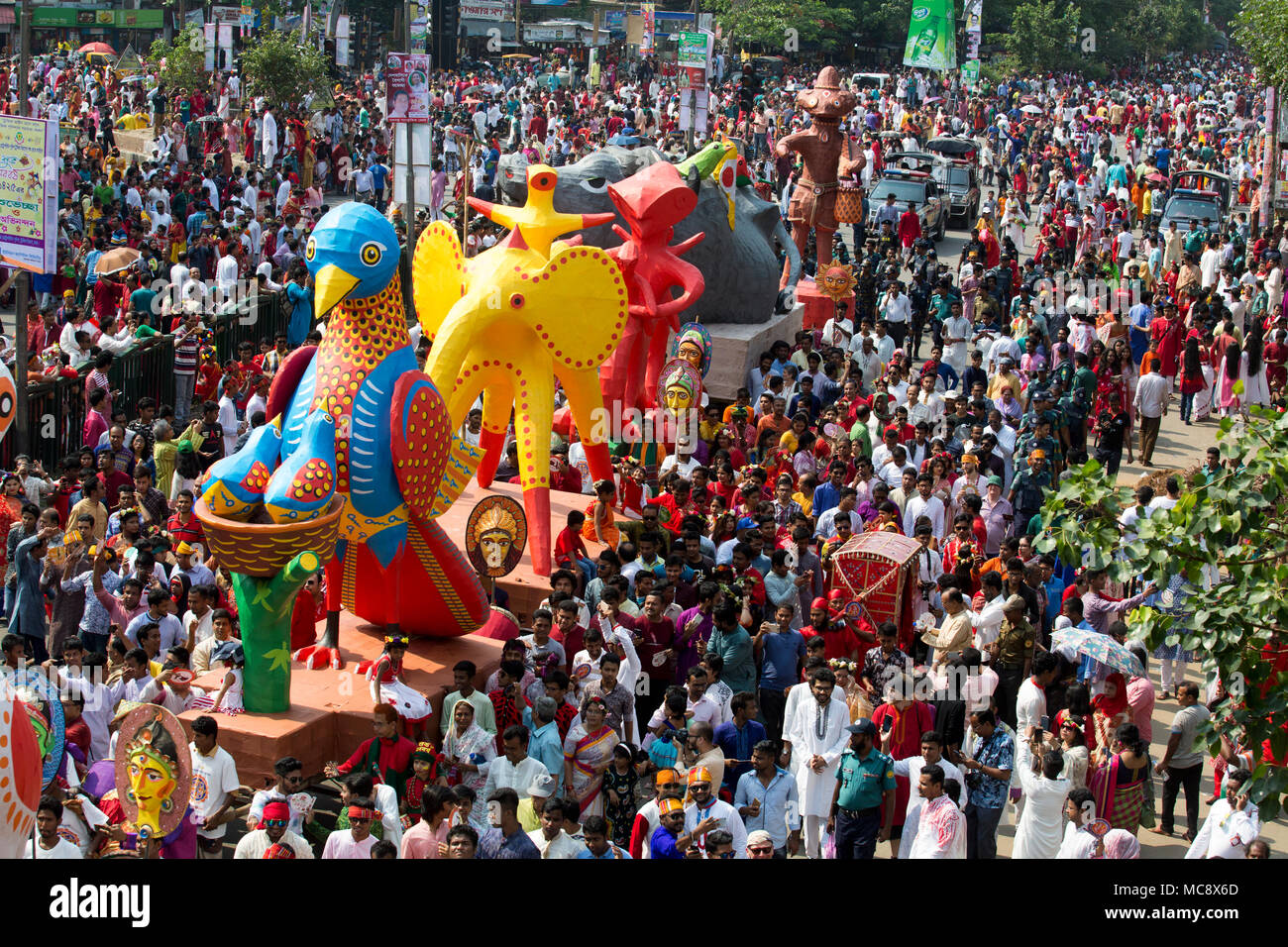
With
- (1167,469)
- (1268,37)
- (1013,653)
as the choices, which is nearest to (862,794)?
(1013,653)

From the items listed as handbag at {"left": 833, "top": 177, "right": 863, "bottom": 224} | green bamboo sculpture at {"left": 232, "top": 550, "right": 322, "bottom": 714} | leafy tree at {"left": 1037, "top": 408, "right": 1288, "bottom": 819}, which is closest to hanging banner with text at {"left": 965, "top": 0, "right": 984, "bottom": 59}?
handbag at {"left": 833, "top": 177, "right": 863, "bottom": 224}

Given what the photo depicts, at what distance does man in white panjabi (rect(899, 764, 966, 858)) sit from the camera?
7.88m

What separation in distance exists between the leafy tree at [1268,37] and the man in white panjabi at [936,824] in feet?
70.5

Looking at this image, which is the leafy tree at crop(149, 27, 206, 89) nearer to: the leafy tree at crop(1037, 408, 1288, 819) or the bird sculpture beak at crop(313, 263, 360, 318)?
the bird sculpture beak at crop(313, 263, 360, 318)

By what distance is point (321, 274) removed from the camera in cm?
960

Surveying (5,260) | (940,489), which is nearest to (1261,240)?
(940,489)

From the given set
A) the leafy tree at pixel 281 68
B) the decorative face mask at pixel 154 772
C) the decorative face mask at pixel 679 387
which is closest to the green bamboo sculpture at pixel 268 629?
the decorative face mask at pixel 154 772

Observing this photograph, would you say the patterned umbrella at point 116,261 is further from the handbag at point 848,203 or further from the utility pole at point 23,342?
the handbag at point 848,203

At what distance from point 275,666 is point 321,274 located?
226 centimetres

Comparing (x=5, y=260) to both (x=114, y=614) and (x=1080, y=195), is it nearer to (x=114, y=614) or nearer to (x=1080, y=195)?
(x=114, y=614)

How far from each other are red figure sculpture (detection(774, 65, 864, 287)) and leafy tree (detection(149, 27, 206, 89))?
15.9 meters

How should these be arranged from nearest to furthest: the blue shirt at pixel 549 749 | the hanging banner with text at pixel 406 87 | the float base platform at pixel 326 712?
the blue shirt at pixel 549 749, the float base platform at pixel 326 712, the hanging banner with text at pixel 406 87

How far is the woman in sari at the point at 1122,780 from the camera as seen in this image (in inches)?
340

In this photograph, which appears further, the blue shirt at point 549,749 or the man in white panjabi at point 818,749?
the man in white panjabi at point 818,749
